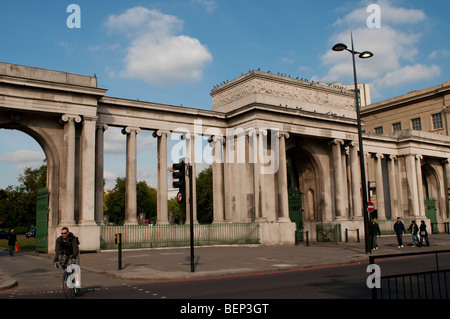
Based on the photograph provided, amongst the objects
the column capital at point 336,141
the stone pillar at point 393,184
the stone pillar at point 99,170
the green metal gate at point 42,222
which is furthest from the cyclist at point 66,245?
the stone pillar at point 393,184

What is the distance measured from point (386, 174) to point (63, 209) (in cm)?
3372

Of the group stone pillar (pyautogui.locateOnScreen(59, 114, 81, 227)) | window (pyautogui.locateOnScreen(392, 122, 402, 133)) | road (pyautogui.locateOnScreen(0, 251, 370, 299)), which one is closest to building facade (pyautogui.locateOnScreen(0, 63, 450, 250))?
stone pillar (pyautogui.locateOnScreen(59, 114, 81, 227))

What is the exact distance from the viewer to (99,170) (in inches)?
1070

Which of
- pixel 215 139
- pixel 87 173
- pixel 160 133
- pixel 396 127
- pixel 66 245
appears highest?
pixel 396 127

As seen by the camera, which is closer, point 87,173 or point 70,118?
point 70,118

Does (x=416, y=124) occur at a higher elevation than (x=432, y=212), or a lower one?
higher

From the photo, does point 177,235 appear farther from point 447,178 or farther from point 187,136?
point 447,178

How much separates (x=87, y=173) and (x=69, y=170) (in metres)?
0.99

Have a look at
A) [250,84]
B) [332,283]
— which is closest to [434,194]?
[250,84]

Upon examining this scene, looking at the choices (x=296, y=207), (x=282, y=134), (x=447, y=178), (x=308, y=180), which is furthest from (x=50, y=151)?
(x=447, y=178)

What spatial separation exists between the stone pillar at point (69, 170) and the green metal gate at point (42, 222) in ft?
3.70

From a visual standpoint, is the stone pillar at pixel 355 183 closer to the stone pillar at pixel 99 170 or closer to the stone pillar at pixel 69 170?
the stone pillar at pixel 99 170

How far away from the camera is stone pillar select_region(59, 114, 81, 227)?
2414cm

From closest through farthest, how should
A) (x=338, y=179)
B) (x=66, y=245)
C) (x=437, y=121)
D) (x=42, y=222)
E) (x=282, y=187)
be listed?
(x=66, y=245), (x=42, y=222), (x=282, y=187), (x=338, y=179), (x=437, y=121)
